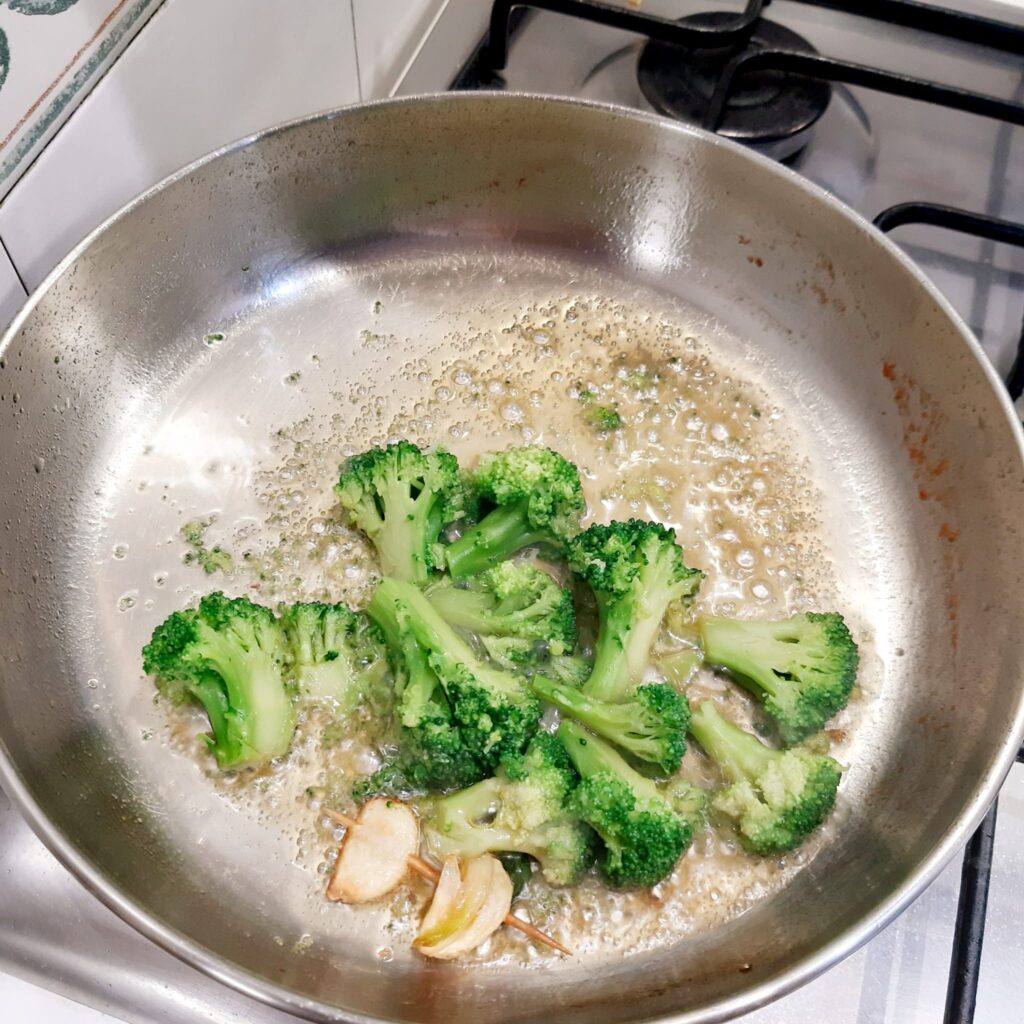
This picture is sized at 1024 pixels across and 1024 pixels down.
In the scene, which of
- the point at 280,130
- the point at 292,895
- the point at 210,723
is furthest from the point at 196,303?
the point at 292,895

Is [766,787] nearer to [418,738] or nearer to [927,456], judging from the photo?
[418,738]

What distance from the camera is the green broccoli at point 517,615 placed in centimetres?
95

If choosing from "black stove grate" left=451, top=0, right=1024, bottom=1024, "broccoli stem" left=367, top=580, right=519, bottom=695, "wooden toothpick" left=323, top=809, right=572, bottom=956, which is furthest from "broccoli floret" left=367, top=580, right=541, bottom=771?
"black stove grate" left=451, top=0, right=1024, bottom=1024

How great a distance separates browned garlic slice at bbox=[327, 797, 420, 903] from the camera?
2.83 feet

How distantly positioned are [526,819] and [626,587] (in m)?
0.24

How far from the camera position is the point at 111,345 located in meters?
1.08

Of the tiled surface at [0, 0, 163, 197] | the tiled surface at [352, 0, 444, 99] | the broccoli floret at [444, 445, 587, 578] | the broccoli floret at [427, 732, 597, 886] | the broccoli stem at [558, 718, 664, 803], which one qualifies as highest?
the tiled surface at [352, 0, 444, 99]

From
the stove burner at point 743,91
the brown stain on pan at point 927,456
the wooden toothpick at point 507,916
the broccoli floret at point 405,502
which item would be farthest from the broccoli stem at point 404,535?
the stove burner at point 743,91

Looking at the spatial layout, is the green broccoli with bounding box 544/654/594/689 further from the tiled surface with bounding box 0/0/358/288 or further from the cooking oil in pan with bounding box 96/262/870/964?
the tiled surface with bounding box 0/0/358/288

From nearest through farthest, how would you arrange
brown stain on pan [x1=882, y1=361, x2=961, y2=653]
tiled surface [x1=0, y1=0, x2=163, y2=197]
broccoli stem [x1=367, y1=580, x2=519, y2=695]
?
tiled surface [x1=0, y1=0, x2=163, y2=197] < broccoli stem [x1=367, y1=580, x2=519, y2=695] < brown stain on pan [x1=882, y1=361, x2=961, y2=653]

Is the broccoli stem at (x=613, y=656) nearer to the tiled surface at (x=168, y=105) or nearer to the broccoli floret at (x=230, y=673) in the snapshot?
the broccoli floret at (x=230, y=673)

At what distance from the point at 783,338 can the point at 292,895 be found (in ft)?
2.80

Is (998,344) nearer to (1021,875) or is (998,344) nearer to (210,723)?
(1021,875)

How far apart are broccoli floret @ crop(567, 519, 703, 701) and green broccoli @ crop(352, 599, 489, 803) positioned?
5.6 inches
